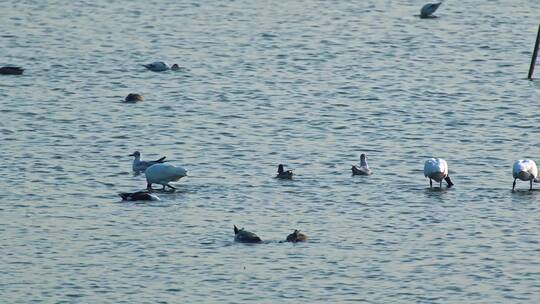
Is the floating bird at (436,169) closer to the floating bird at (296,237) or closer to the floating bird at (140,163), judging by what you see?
the floating bird at (296,237)

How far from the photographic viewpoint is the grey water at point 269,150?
26641 millimetres

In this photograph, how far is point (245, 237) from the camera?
28250 millimetres

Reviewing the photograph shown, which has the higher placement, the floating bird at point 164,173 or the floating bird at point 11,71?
the floating bird at point 164,173

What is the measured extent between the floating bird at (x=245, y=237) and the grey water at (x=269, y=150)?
0.24 m

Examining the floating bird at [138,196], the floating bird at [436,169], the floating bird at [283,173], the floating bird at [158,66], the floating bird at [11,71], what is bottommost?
the floating bird at [11,71]

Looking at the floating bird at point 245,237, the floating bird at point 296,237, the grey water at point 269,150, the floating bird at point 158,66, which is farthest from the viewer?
the floating bird at point 158,66

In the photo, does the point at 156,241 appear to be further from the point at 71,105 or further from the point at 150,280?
the point at 71,105

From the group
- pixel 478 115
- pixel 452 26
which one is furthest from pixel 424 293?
pixel 452 26

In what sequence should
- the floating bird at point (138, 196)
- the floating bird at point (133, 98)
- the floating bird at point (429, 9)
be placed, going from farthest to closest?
the floating bird at point (429, 9), the floating bird at point (133, 98), the floating bird at point (138, 196)

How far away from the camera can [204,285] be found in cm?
2600

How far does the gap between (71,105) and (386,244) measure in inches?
588

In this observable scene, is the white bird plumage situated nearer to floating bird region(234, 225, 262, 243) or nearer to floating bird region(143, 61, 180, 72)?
floating bird region(234, 225, 262, 243)

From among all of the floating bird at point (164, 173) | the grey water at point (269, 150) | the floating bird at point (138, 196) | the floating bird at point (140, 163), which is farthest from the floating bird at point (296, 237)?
the floating bird at point (140, 163)

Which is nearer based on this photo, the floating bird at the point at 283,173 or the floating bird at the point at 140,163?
the floating bird at the point at 283,173
